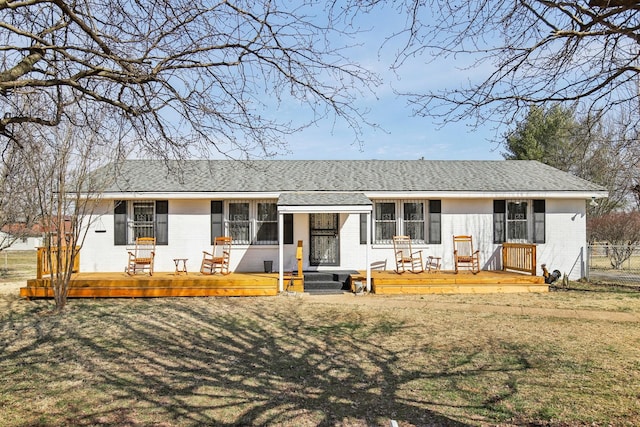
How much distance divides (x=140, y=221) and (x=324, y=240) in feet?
A: 19.0

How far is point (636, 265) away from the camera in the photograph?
2269 centimetres

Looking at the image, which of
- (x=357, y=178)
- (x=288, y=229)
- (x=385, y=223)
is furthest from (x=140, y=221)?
(x=385, y=223)

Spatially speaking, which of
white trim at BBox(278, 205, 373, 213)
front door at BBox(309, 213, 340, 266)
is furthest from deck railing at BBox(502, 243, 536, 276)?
front door at BBox(309, 213, 340, 266)

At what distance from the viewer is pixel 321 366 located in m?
6.05

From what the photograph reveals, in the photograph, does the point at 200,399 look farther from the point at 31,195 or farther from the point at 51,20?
the point at 31,195

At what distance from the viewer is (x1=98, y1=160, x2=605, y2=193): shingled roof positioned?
14.0 metres

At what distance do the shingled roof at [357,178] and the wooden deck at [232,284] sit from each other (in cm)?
266

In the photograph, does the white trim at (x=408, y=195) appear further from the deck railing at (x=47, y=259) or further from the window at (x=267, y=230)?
the deck railing at (x=47, y=259)

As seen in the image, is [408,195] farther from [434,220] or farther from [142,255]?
[142,255]

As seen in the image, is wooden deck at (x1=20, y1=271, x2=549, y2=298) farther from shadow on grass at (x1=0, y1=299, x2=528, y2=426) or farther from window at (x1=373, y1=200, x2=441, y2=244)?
shadow on grass at (x1=0, y1=299, x2=528, y2=426)

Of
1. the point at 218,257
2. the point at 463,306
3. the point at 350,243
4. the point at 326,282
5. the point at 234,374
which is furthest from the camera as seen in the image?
the point at 350,243

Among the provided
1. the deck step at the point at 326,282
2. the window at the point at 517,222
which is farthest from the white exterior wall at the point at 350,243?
the deck step at the point at 326,282

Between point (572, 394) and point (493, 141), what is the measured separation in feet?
9.85

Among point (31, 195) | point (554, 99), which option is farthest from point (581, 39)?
point (31, 195)
